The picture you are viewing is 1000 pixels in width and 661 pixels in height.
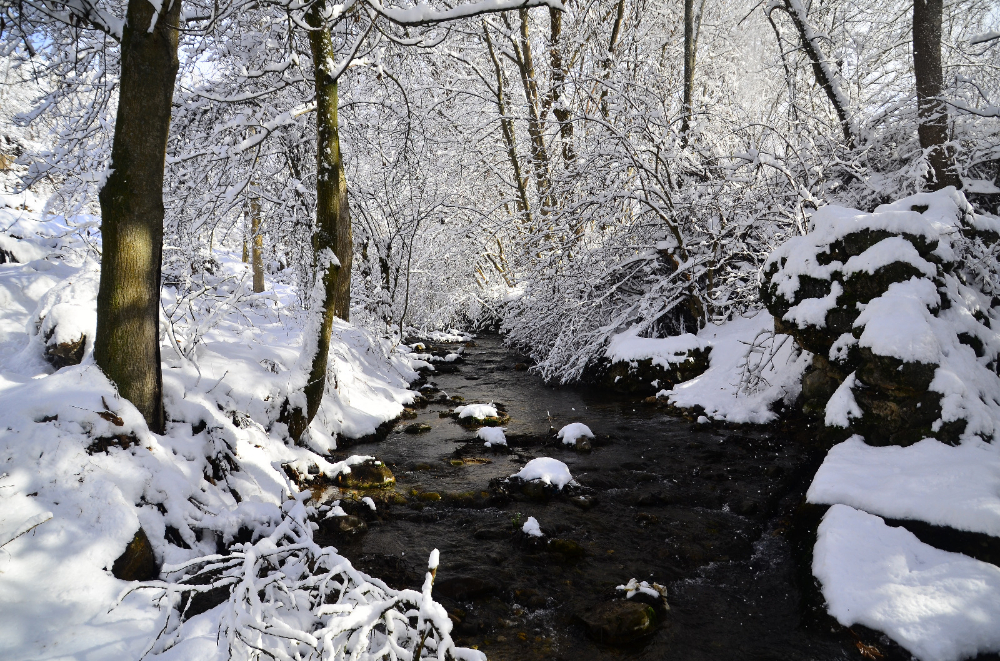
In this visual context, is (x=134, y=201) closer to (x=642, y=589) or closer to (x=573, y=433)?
(x=642, y=589)

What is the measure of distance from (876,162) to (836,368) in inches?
179

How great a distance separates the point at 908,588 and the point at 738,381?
16.1ft

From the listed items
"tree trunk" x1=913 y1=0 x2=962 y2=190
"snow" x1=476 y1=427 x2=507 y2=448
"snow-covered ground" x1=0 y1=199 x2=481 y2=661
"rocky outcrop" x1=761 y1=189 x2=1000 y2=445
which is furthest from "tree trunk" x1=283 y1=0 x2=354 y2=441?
"tree trunk" x1=913 y1=0 x2=962 y2=190

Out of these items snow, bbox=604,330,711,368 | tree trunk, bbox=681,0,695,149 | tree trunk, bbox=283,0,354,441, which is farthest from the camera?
tree trunk, bbox=681,0,695,149

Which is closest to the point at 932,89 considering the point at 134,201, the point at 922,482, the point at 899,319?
the point at 899,319

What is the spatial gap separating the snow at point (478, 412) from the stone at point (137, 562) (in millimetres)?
5197

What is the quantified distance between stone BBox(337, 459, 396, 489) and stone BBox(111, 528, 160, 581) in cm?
237

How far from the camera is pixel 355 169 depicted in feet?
37.0

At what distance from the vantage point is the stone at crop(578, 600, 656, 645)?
326 centimetres

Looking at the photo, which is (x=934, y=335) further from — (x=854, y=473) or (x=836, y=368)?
(x=854, y=473)

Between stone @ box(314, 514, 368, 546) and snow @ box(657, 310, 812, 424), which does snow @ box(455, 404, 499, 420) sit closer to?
snow @ box(657, 310, 812, 424)

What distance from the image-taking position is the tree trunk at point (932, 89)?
6641 millimetres

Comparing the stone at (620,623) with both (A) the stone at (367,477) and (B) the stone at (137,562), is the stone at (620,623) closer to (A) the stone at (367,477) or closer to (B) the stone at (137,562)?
(B) the stone at (137,562)

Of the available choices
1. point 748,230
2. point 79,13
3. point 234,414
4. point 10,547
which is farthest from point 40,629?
point 748,230
